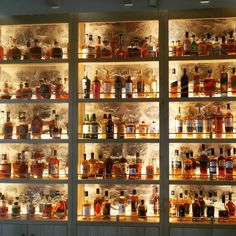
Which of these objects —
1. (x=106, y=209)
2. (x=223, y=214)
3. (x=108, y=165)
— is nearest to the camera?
(x=223, y=214)

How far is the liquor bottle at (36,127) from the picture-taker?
3.15 m

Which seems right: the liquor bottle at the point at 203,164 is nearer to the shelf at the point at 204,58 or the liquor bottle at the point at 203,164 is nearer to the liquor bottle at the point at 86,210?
the shelf at the point at 204,58

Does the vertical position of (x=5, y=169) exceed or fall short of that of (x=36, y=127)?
it falls short

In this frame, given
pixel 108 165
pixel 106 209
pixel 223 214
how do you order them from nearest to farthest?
pixel 223 214, pixel 106 209, pixel 108 165

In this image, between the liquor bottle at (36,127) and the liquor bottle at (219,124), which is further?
the liquor bottle at (36,127)

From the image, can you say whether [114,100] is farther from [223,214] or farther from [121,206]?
[223,214]

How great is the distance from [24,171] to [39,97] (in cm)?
63

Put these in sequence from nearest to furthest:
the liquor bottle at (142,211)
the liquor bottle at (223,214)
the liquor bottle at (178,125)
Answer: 1. the liquor bottle at (223,214)
2. the liquor bottle at (142,211)
3. the liquor bottle at (178,125)

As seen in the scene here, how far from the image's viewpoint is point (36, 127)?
3215 millimetres

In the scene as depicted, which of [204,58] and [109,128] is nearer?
[204,58]

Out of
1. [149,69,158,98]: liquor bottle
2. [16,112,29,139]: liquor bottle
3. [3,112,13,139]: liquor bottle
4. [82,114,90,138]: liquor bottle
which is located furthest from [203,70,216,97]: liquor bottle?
[3,112,13,139]: liquor bottle

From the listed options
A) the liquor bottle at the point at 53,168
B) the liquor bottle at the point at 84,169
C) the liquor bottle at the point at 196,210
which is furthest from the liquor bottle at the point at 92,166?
the liquor bottle at the point at 196,210

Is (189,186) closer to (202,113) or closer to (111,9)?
(202,113)

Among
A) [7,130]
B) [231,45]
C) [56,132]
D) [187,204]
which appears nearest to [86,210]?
[56,132]
